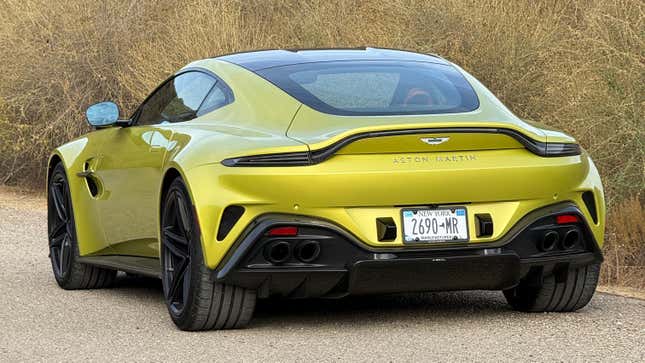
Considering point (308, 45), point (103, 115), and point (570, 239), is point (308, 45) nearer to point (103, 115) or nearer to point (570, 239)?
point (103, 115)

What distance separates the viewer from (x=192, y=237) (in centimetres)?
766

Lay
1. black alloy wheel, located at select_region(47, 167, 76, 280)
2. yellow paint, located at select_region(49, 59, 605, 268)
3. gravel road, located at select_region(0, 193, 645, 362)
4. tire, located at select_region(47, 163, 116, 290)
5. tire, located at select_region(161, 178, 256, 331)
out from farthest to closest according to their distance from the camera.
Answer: black alloy wheel, located at select_region(47, 167, 76, 280) < tire, located at select_region(47, 163, 116, 290) < tire, located at select_region(161, 178, 256, 331) < yellow paint, located at select_region(49, 59, 605, 268) < gravel road, located at select_region(0, 193, 645, 362)

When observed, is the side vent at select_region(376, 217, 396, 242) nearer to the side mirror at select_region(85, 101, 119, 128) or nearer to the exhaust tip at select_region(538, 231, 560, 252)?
the exhaust tip at select_region(538, 231, 560, 252)

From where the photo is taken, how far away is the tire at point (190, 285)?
24.9 feet

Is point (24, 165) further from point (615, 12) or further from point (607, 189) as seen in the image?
point (607, 189)

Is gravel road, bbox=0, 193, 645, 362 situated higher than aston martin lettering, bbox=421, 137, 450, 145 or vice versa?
aston martin lettering, bbox=421, 137, 450, 145

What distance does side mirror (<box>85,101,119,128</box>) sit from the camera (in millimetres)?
9406

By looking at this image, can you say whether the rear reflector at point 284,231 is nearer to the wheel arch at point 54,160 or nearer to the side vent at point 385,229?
the side vent at point 385,229

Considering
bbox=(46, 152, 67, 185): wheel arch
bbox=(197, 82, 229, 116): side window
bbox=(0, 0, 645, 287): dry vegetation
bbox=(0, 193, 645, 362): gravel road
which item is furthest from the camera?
bbox=(0, 0, 645, 287): dry vegetation

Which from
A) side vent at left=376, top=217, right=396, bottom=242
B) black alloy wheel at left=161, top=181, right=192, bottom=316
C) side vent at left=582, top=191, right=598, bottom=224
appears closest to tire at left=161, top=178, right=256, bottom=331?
black alloy wheel at left=161, top=181, right=192, bottom=316

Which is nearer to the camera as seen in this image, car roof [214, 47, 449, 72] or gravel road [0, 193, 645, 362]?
gravel road [0, 193, 645, 362]

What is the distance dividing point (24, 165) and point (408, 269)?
14.8m

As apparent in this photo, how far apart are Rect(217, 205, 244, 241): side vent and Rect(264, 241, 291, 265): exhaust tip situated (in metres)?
0.20

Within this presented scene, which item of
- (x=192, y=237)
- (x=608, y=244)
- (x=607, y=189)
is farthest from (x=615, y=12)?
(x=192, y=237)
